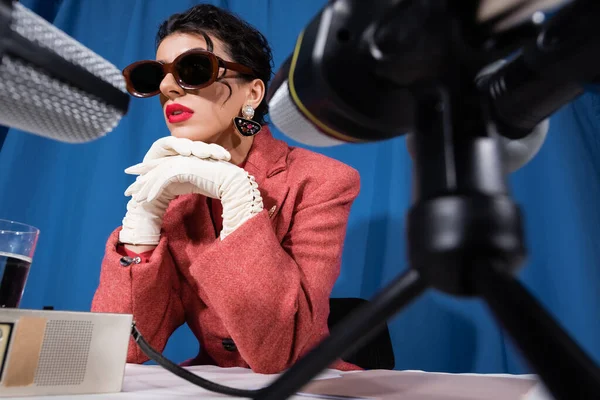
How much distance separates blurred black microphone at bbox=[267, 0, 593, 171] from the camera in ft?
0.67

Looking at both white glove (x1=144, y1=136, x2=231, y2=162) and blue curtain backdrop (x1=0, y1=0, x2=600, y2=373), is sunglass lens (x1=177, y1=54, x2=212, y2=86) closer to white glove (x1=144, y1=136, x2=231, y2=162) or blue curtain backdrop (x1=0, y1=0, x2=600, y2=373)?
white glove (x1=144, y1=136, x2=231, y2=162)

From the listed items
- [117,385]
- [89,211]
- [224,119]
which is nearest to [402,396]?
[117,385]

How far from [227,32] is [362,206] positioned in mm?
629

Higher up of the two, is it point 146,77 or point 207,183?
point 146,77

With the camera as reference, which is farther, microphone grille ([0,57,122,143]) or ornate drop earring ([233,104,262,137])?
ornate drop earring ([233,104,262,137])

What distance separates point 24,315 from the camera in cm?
39

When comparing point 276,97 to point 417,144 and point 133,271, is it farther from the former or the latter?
point 133,271

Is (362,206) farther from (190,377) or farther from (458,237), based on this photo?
(458,237)

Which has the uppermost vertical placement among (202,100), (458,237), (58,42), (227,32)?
(227,32)

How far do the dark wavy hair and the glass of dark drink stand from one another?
0.53 meters

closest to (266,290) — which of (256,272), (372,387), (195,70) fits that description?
(256,272)

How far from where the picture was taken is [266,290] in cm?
73

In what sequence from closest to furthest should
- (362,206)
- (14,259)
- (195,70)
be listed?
(14,259), (195,70), (362,206)

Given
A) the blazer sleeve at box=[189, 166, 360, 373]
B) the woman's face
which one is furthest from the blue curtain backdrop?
the woman's face
